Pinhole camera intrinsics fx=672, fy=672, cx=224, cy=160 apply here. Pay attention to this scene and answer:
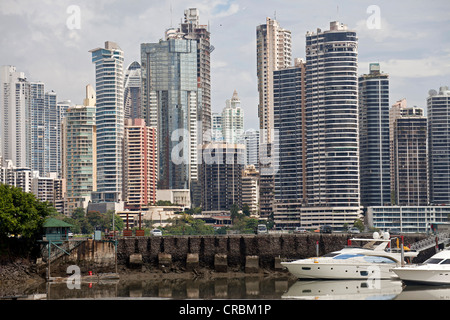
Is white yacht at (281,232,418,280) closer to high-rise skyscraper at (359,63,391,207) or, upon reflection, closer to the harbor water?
the harbor water

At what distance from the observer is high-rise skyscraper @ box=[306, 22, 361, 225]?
14650 cm

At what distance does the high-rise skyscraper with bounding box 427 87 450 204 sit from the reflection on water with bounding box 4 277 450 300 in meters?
103

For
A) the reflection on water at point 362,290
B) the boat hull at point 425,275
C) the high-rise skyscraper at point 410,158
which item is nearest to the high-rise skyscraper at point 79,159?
the high-rise skyscraper at point 410,158

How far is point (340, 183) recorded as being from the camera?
14762cm

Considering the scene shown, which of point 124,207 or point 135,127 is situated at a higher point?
point 135,127

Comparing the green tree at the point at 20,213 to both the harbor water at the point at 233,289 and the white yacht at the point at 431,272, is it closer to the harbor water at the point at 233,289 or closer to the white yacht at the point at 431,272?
the harbor water at the point at 233,289

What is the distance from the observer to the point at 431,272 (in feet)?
105

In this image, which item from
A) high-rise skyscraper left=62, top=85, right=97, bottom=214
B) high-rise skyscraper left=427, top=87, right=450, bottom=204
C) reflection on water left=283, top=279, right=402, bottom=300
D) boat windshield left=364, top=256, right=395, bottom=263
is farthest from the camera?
high-rise skyscraper left=62, top=85, right=97, bottom=214

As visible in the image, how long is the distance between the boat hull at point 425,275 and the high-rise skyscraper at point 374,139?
11736 centimetres

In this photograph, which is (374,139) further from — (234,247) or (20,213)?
(20,213)

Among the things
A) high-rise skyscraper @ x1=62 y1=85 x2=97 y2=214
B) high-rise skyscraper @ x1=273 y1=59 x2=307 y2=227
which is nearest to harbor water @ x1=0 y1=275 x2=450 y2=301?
high-rise skyscraper @ x1=273 y1=59 x2=307 y2=227
